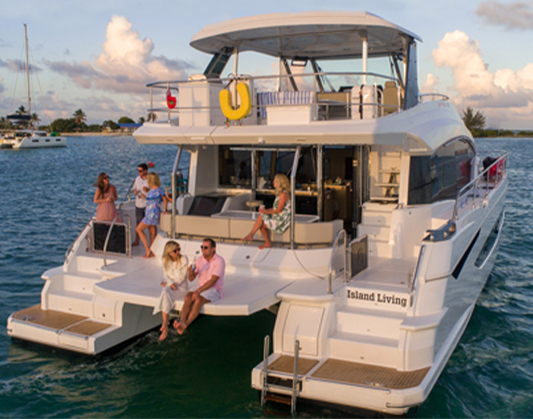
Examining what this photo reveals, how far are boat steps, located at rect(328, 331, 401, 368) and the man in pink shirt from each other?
144 cm

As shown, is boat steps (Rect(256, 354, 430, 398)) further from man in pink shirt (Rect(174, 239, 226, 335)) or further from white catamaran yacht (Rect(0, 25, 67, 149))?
white catamaran yacht (Rect(0, 25, 67, 149))

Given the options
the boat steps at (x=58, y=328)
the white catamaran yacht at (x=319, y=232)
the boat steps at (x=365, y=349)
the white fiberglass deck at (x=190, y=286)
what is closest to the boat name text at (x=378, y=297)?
the white catamaran yacht at (x=319, y=232)

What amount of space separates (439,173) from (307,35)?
10.6 ft

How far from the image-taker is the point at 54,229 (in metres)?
17.7

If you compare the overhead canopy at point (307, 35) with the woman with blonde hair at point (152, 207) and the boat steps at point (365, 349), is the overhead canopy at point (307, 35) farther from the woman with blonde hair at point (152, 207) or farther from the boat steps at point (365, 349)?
the boat steps at point (365, 349)

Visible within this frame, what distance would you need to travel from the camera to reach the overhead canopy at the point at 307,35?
7707 mm

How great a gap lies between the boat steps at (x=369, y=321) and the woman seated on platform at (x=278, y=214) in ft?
4.74

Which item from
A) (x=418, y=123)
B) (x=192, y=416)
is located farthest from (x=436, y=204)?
(x=192, y=416)

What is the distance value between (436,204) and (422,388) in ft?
12.0

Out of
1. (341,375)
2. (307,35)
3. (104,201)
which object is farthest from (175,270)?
(307,35)

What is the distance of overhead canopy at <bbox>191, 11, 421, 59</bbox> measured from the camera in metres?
7.71

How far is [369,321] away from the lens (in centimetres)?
623

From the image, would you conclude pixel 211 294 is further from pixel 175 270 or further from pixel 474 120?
pixel 474 120

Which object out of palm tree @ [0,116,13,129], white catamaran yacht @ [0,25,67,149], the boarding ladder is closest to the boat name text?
the boarding ladder
